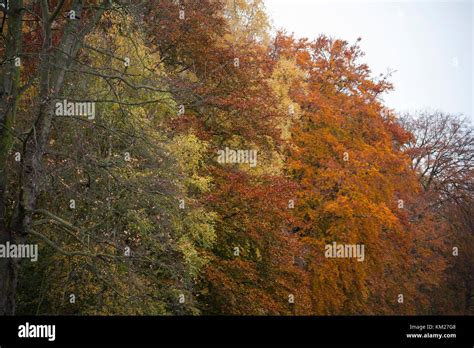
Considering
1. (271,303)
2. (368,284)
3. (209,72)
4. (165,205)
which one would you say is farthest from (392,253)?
(165,205)

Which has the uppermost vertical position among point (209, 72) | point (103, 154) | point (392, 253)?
point (209, 72)

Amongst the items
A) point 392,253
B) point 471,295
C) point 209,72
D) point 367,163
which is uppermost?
point 209,72

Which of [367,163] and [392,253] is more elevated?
[367,163]

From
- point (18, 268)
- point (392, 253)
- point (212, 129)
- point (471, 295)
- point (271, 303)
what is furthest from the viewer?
point (471, 295)

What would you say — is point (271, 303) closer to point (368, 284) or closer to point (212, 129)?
point (212, 129)

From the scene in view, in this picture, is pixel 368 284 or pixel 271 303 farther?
pixel 368 284

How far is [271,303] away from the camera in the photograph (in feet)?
53.1

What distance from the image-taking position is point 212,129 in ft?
58.5

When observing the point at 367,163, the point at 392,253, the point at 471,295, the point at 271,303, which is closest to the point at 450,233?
the point at 471,295
